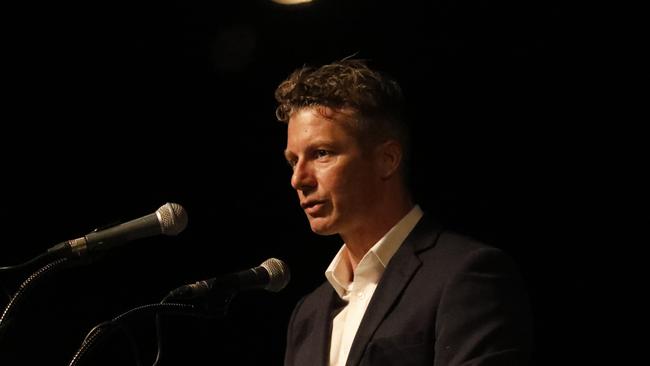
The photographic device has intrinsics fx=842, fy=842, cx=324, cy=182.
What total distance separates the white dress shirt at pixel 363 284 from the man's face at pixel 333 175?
0.33 feet

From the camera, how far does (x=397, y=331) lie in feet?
7.29

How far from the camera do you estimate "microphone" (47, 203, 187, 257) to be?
6.23 ft

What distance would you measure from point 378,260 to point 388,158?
0.32 meters

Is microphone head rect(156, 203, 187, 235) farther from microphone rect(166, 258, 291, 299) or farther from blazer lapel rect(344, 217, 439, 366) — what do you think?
blazer lapel rect(344, 217, 439, 366)

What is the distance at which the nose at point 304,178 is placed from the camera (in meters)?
2.49

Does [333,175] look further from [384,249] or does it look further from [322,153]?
[384,249]

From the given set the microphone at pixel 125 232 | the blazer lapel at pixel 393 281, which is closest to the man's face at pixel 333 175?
the blazer lapel at pixel 393 281

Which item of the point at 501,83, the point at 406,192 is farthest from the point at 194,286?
the point at 501,83

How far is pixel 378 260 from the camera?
248cm

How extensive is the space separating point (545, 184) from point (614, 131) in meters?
0.32

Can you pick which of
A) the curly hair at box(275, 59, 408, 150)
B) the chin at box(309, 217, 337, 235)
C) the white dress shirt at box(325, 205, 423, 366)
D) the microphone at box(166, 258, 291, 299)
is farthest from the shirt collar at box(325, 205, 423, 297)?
the microphone at box(166, 258, 291, 299)

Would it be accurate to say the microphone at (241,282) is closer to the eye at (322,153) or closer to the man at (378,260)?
the man at (378,260)

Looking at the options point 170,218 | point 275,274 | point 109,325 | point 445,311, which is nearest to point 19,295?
point 109,325

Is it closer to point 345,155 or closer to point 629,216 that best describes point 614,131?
point 629,216
